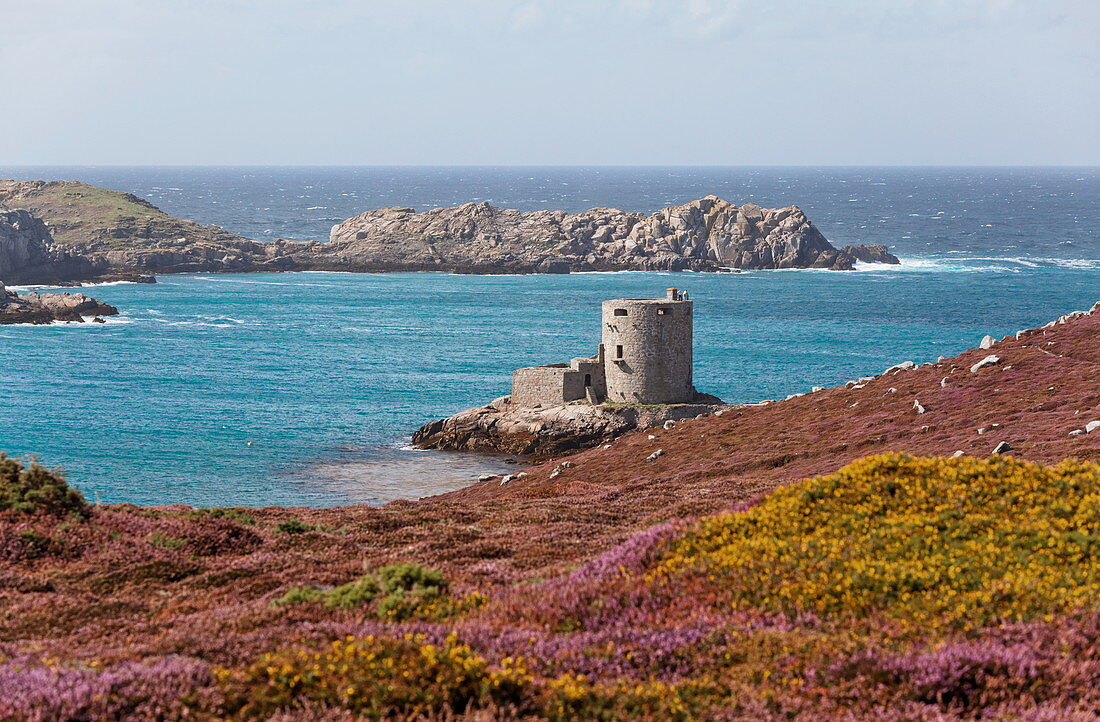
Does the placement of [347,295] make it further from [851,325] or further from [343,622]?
[343,622]

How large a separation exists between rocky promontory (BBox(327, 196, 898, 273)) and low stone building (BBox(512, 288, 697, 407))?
108m

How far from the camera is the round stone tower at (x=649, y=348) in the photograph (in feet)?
193

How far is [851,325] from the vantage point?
4528 inches

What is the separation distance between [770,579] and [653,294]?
12418 cm

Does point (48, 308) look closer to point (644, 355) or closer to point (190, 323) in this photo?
point (190, 323)

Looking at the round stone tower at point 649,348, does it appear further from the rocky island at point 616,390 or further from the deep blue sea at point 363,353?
the deep blue sea at point 363,353

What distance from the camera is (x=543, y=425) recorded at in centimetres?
6141

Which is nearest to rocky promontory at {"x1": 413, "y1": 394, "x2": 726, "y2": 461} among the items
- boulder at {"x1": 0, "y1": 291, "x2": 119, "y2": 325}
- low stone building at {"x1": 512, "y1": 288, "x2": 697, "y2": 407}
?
low stone building at {"x1": 512, "y1": 288, "x2": 697, "y2": 407}

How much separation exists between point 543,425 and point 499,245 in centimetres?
→ 12291

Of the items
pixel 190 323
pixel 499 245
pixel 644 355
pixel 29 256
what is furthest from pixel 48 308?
pixel 644 355

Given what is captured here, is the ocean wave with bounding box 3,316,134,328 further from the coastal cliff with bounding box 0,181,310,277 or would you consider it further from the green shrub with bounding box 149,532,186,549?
the green shrub with bounding box 149,532,186,549

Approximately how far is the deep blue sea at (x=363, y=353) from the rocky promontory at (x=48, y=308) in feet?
12.8

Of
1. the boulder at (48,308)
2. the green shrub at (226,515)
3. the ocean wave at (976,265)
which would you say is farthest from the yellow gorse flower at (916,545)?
the ocean wave at (976,265)

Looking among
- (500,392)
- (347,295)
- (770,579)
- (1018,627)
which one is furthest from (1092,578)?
(347,295)
